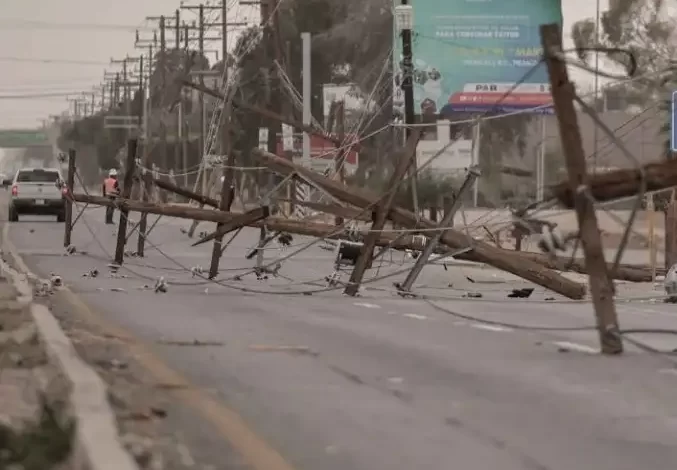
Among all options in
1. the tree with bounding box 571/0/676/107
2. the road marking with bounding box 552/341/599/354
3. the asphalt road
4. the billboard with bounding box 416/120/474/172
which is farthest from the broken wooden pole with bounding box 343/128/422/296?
the tree with bounding box 571/0/676/107

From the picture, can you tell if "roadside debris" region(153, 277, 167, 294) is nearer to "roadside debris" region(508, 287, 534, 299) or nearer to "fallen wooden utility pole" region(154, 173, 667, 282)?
"fallen wooden utility pole" region(154, 173, 667, 282)

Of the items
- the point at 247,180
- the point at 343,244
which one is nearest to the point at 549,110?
the point at 343,244

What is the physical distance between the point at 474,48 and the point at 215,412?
37.6m

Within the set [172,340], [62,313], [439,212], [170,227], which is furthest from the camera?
[170,227]

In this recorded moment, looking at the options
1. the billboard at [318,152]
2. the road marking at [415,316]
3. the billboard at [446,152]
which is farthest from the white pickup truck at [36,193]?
the road marking at [415,316]

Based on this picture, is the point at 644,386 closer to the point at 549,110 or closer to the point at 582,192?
the point at 582,192

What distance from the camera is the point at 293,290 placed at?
22.5 meters

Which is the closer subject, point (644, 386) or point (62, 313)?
point (644, 386)

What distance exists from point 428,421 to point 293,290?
1353cm

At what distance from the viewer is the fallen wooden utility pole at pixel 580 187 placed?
12531 mm

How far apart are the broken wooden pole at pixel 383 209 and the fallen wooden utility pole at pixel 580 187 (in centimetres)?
720

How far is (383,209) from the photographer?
66.3 feet

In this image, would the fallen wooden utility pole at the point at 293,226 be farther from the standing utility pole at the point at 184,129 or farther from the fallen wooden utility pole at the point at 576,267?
the standing utility pole at the point at 184,129

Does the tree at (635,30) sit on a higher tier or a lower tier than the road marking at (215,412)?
higher
